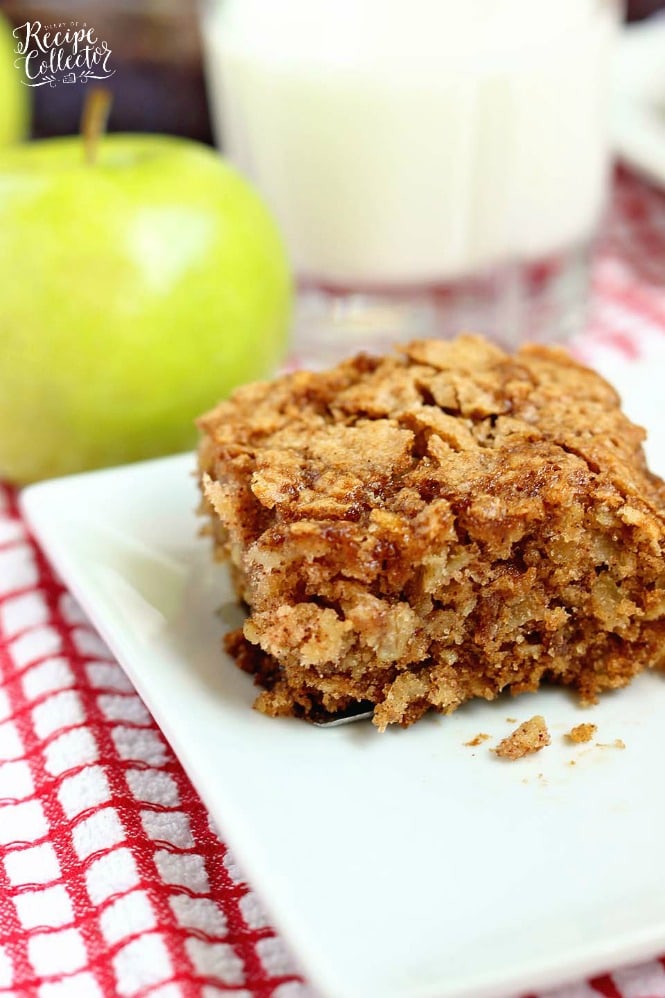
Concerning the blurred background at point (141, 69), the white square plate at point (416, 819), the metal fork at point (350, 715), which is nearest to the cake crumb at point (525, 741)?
the white square plate at point (416, 819)

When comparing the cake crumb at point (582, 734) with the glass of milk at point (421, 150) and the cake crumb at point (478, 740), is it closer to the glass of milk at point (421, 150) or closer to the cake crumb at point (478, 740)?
the cake crumb at point (478, 740)

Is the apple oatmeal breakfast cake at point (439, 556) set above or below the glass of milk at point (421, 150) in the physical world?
below

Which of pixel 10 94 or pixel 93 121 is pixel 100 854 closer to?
pixel 93 121

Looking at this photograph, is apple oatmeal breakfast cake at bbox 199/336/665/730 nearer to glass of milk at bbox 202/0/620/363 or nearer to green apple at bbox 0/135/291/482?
green apple at bbox 0/135/291/482

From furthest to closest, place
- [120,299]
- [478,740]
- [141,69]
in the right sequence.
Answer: [141,69] < [120,299] < [478,740]

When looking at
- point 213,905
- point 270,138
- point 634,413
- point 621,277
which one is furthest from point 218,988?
point 621,277

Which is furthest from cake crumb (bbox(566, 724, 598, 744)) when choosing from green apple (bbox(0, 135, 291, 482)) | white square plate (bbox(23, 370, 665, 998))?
green apple (bbox(0, 135, 291, 482))

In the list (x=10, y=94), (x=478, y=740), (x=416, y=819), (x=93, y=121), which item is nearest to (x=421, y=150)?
(x=93, y=121)
